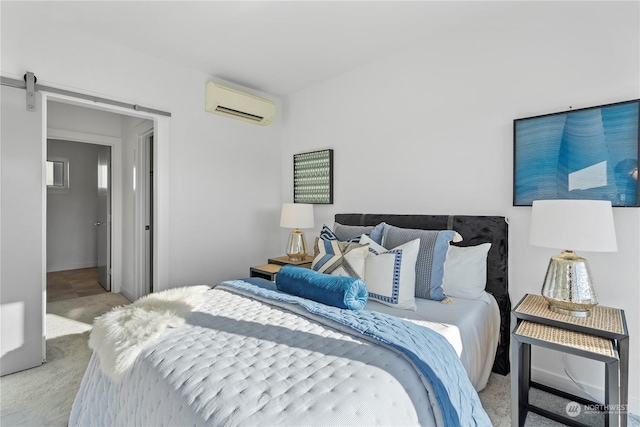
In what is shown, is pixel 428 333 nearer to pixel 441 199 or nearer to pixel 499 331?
pixel 499 331

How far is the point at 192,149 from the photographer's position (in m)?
3.32

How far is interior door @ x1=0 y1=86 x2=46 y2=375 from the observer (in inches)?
89.6

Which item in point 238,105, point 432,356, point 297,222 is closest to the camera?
point 432,356

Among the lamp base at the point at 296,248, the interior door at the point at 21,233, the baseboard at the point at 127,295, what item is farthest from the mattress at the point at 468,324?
the baseboard at the point at 127,295

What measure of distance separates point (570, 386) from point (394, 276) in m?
1.35

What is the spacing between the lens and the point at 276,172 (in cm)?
409

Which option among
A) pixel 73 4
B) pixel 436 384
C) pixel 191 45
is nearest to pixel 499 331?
pixel 436 384

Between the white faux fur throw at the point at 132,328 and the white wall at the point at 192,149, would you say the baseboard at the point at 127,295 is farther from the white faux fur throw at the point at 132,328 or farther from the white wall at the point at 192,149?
the white faux fur throw at the point at 132,328

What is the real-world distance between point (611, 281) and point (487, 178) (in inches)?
38.1

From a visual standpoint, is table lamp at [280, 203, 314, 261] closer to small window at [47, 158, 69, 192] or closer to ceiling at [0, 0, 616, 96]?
ceiling at [0, 0, 616, 96]

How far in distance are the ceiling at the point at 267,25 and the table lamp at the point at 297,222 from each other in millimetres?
1489

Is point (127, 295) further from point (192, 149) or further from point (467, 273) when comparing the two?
point (467, 273)

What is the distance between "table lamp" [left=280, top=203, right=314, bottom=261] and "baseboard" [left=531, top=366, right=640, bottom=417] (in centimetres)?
220

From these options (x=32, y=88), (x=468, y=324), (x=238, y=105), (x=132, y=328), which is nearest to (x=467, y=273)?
(x=468, y=324)
